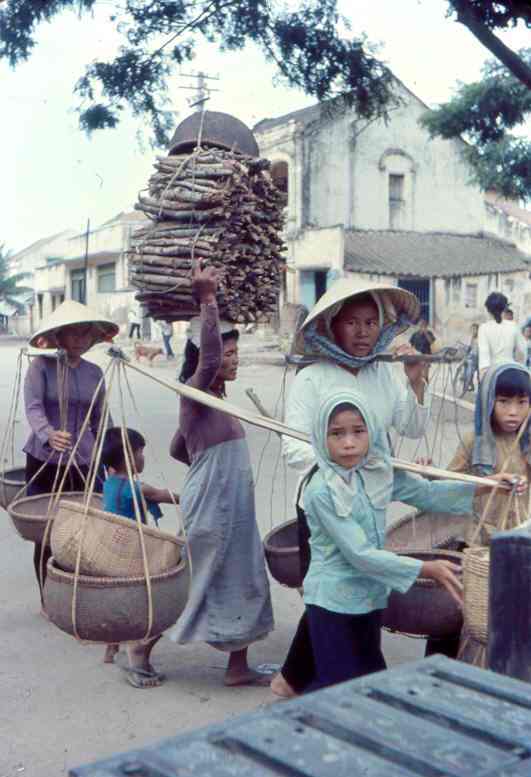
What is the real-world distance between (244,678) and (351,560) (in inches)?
57.4

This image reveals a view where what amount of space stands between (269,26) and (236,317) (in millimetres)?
6268

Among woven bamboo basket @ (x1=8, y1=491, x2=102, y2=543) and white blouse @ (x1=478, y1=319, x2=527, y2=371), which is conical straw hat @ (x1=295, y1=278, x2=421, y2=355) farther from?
white blouse @ (x1=478, y1=319, x2=527, y2=371)

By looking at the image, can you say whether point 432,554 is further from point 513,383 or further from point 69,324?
point 69,324

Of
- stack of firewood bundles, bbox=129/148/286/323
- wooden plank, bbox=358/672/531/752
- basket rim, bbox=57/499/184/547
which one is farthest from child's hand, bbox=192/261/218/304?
wooden plank, bbox=358/672/531/752

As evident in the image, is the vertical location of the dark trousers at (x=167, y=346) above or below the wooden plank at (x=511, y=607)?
above

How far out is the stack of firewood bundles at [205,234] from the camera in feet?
14.8

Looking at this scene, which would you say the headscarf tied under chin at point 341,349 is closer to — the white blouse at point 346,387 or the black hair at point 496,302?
the white blouse at point 346,387

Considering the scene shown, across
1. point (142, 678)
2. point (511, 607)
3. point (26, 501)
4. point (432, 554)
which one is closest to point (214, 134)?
point (26, 501)

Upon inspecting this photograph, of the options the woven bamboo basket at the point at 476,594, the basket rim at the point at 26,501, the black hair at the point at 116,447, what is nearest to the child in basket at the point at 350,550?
the woven bamboo basket at the point at 476,594

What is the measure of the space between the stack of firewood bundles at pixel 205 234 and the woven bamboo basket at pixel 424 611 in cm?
160

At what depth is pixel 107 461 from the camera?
178 inches

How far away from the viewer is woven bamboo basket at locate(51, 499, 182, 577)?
3.62 m

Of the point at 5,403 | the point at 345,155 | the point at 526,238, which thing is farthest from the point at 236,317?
the point at 526,238

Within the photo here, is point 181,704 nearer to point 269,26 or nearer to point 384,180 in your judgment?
point 269,26
